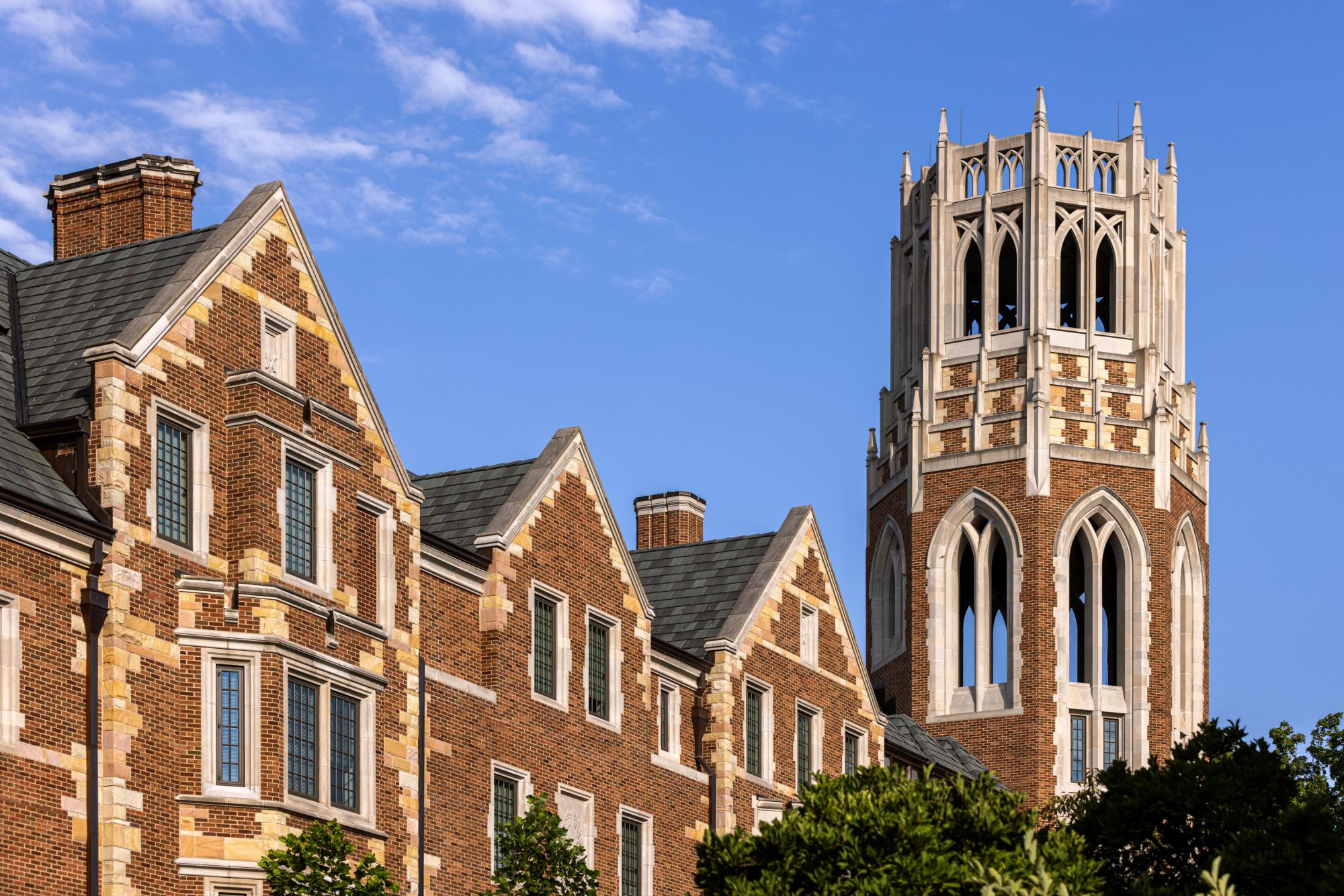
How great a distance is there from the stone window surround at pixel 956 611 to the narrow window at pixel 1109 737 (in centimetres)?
282

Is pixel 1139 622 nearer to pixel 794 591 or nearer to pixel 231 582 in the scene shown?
pixel 794 591

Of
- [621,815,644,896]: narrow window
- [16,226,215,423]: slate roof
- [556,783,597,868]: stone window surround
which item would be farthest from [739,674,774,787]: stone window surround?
[16,226,215,423]: slate roof

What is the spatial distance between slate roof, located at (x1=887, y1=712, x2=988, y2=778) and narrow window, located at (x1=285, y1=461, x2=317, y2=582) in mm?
23279

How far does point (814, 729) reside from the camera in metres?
53.5

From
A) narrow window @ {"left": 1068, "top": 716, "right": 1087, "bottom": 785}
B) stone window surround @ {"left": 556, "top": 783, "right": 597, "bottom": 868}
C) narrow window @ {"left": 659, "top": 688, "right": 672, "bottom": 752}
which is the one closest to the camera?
stone window surround @ {"left": 556, "top": 783, "right": 597, "bottom": 868}

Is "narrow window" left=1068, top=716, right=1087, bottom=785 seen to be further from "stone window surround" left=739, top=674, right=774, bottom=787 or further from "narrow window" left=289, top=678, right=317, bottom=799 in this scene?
"narrow window" left=289, top=678, right=317, bottom=799

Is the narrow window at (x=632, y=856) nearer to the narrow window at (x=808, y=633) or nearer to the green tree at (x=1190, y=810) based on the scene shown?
the narrow window at (x=808, y=633)

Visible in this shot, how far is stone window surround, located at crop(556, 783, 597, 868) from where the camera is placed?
4484 centimetres

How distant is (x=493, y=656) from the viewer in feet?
141

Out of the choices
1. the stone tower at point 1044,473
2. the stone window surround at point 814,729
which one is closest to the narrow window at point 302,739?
the stone window surround at point 814,729

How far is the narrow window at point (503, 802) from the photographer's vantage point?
4285 centimetres

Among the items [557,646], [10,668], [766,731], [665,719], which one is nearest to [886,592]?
[766,731]

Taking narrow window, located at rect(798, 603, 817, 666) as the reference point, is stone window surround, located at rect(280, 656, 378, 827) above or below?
below

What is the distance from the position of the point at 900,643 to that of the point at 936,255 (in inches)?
481
